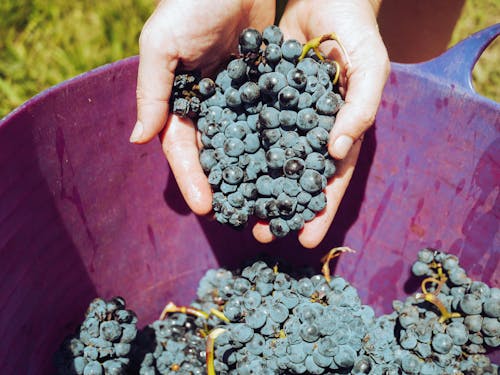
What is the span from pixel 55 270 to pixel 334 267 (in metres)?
0.85

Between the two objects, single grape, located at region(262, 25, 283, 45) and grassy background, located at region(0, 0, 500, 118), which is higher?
single grape, located at region(262, 25, 283, 45)

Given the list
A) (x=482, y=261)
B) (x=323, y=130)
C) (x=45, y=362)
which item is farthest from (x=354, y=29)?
(x=45, y=362)

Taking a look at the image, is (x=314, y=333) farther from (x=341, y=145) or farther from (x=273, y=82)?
(x=273, y=82)

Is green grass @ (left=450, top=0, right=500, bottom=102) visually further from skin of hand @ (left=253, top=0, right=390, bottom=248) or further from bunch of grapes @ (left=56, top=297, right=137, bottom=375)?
bunch of grapes @ (left=56, top=297, right=137, bottom=375)

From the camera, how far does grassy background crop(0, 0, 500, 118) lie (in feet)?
8.13

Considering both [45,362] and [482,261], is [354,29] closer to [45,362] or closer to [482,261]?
[482,261]

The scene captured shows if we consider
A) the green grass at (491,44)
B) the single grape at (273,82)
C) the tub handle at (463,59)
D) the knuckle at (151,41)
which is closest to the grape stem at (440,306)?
the tub handle at (463,59)

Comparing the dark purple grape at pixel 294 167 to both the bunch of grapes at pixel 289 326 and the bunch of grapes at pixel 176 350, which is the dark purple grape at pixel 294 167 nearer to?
the bunch of grapes at pixel 289 326

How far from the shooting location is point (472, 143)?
4.46ft

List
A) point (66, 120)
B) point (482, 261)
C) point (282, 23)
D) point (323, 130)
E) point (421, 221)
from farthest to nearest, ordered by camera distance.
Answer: point (282, 23)
point (421, 221)
point (482, 261)
point (66, 120)
point (323, 130)

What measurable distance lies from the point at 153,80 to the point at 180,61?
0.37 feet

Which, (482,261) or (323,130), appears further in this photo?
(482,261)

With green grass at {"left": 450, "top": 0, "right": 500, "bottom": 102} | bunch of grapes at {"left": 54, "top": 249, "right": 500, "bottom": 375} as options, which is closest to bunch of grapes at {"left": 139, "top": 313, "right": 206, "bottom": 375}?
bunch of grapes at {"left": 54, "top": 249, "right": 500, "bottom": 375}

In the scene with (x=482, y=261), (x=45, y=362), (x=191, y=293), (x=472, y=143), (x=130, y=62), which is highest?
(x=130, y=62)
